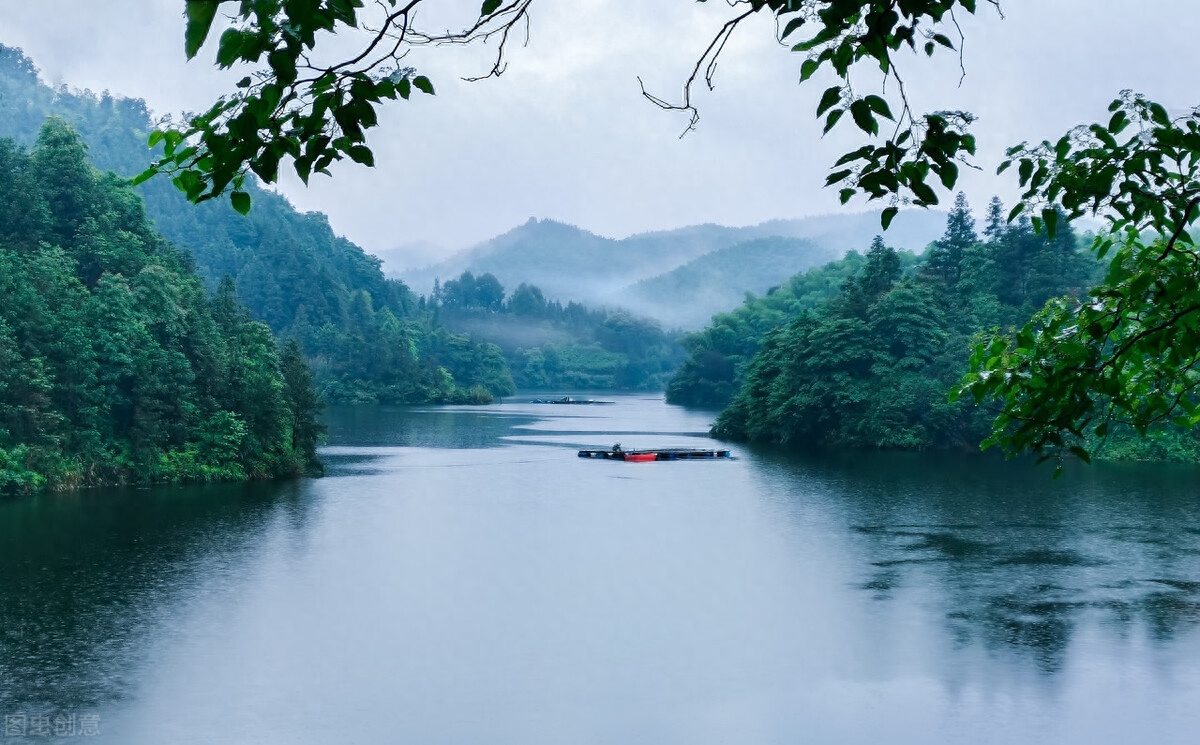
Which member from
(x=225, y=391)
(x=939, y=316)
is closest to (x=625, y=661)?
(x=225, y=391)

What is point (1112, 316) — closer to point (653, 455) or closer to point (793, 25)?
point (793, 25)

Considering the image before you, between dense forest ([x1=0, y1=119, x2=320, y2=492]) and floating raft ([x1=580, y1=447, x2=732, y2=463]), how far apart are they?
17266 millimetres

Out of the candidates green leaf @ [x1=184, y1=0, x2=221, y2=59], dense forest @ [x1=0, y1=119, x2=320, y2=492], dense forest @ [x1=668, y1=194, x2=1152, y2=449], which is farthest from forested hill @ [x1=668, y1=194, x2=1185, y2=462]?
green leaf @ [x1=184, y1=0, x2=221, y2=59]

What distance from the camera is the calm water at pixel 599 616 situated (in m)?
22.3

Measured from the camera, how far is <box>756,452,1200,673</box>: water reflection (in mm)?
28875

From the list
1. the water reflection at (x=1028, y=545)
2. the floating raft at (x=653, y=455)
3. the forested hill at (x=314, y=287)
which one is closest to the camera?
the water reflection at (x=1028, y=545)

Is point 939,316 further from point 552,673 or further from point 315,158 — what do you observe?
point 315,158

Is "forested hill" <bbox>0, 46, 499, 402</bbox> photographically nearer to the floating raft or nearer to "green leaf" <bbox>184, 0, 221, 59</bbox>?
the floating raft

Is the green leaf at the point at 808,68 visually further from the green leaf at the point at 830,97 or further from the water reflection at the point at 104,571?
the water reflection at the point at 104,571

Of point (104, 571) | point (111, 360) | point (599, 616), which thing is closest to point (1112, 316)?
point (599, 616)

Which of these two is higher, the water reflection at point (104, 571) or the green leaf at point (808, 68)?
the green leaf at point (808, 68)

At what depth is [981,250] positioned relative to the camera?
273 ft

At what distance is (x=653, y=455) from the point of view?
6675 centimetres

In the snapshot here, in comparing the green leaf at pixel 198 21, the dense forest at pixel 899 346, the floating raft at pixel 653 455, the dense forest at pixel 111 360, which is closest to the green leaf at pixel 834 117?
the green leaf at pixel 198 21
